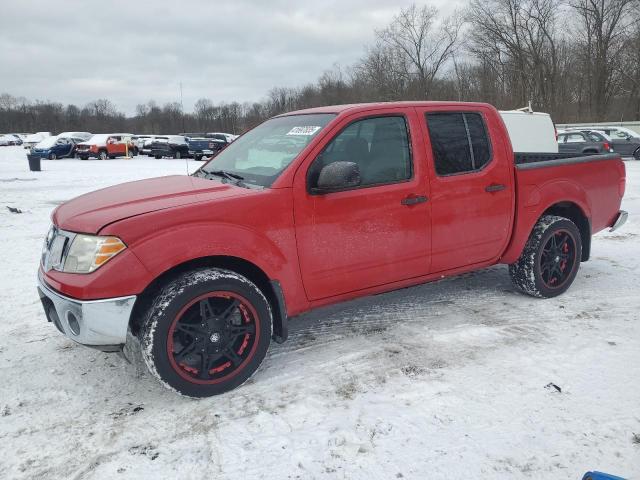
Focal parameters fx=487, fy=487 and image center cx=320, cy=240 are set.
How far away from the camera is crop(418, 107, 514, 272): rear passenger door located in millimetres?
3865

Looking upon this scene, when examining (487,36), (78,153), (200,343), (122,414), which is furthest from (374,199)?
(487,36)

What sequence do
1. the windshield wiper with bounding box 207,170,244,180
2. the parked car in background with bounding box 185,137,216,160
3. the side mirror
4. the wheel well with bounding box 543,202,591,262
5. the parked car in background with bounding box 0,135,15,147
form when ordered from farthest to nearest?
1. the parked car in background with bounding box 0,135,15,147
2. the parked car in background with bounding box 185,137,216,160
3. the wheel well with bounding box 543,202,591,262
4. the windshield wiper with bounding box 207,170,244,180
5. the side mirror

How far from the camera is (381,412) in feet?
9.30

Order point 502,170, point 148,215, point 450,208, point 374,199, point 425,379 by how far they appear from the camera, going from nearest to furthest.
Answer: point 148,215
point 425,379
point 374,199
point 450,208
point 502,170

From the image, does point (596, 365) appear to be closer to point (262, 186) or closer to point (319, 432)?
point (319, 432)

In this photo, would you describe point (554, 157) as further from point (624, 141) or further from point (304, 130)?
point (624, 141)

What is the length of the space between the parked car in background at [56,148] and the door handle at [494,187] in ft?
109

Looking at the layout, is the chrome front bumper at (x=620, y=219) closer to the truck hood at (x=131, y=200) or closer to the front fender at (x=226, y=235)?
the front fender at (x=226, y=235)

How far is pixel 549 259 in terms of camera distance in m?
4.64

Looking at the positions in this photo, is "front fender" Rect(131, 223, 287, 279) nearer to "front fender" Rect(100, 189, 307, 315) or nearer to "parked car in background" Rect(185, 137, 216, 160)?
"front fender" Rect(100, 189, 307, 315)

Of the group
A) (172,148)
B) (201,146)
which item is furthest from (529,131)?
(172,148)

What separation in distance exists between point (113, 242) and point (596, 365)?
3.21 m

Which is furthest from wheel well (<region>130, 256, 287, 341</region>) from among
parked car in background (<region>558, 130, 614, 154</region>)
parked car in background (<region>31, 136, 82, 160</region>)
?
parked car in background (<region>31, 136, 82, 160</region>)

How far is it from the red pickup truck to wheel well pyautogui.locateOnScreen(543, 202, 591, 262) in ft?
0.56
